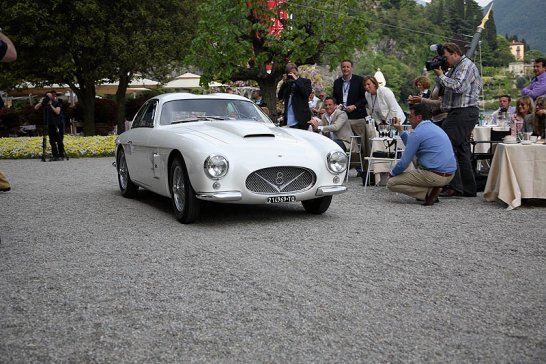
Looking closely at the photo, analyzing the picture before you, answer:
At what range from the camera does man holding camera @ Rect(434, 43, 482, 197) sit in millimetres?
10000

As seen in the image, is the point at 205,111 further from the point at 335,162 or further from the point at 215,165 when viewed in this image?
the point at 335,162

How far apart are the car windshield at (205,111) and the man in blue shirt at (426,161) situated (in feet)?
6.67

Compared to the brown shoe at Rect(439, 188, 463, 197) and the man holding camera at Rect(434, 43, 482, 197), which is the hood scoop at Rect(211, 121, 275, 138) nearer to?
the man holding camera at Rect(434, 43, 482, 197)

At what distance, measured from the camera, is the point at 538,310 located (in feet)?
14.5

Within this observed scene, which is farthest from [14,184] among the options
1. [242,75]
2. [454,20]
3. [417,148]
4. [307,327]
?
[454,20]

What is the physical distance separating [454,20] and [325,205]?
187722 mm

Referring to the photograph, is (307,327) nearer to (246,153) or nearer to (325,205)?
(246,153)

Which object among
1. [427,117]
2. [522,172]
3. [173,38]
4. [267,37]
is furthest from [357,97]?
[173,38]

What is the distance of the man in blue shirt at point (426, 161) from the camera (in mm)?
9328

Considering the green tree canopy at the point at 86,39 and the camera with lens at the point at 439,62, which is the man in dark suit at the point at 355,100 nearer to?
the camera with lens at the point at 439,62

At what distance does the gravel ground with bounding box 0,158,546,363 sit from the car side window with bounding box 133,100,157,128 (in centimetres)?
137

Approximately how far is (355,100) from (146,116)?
177 inches

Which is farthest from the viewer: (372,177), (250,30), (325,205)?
(250,30)

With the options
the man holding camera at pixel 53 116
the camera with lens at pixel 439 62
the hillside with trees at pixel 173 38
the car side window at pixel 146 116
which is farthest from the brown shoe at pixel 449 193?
the hillside with trees at pixel 173 38
